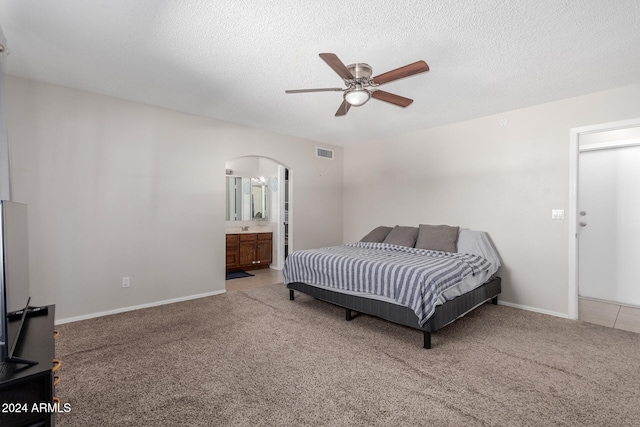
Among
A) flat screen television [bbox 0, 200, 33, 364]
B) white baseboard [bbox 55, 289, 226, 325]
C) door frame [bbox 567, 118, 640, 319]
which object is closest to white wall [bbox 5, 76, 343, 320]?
white baseboard [bbox 55, 289, 226, 325]

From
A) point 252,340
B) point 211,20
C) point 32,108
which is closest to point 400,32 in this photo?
point 211,20

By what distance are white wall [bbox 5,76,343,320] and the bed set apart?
4.60ft

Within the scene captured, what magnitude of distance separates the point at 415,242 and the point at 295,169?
2281mm

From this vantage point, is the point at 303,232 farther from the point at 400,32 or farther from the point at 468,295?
the point at 400,32

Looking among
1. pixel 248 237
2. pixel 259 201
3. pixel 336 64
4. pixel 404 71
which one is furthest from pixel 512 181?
pixel 259 201

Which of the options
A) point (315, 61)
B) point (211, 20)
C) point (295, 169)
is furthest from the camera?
point (295, 169)

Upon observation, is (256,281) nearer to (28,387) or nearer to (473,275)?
(473,275)

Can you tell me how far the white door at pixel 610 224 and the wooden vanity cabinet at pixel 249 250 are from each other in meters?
4.94

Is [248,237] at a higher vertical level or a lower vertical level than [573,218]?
lower

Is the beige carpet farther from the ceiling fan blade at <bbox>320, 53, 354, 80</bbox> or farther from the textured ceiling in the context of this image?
the textured ceiling

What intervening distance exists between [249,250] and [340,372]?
12.9 ft

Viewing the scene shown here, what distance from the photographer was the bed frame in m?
2.57

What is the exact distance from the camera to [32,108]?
116 inches

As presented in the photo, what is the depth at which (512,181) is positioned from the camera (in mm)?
3777
